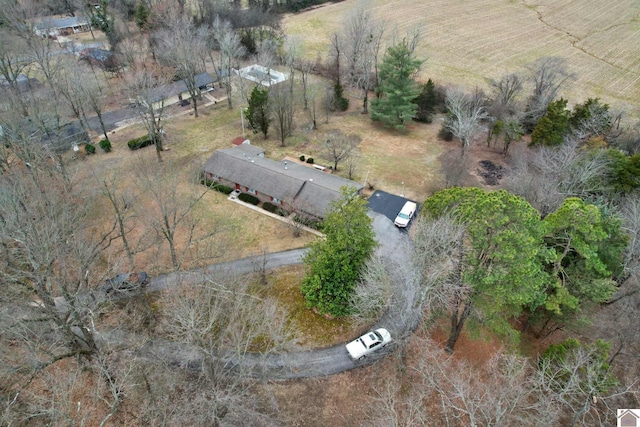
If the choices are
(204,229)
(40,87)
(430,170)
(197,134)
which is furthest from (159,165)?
(430,170)

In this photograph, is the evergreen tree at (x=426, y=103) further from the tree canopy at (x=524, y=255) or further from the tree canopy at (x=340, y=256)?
the tree canopy at (x=524, y=255)

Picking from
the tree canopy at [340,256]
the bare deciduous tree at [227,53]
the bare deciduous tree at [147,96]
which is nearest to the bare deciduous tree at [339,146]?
the bare deciduous tree at [227,53]

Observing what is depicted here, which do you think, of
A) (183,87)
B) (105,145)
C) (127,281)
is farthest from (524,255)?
(183,87)

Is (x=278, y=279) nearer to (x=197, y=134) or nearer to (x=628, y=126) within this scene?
(x=197, y=134)

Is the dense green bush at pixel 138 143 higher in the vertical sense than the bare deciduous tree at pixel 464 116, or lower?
lower

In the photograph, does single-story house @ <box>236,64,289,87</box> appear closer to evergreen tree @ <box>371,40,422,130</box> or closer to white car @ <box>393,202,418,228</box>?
evergreen tree @ <box>371,40,422,130</box>
